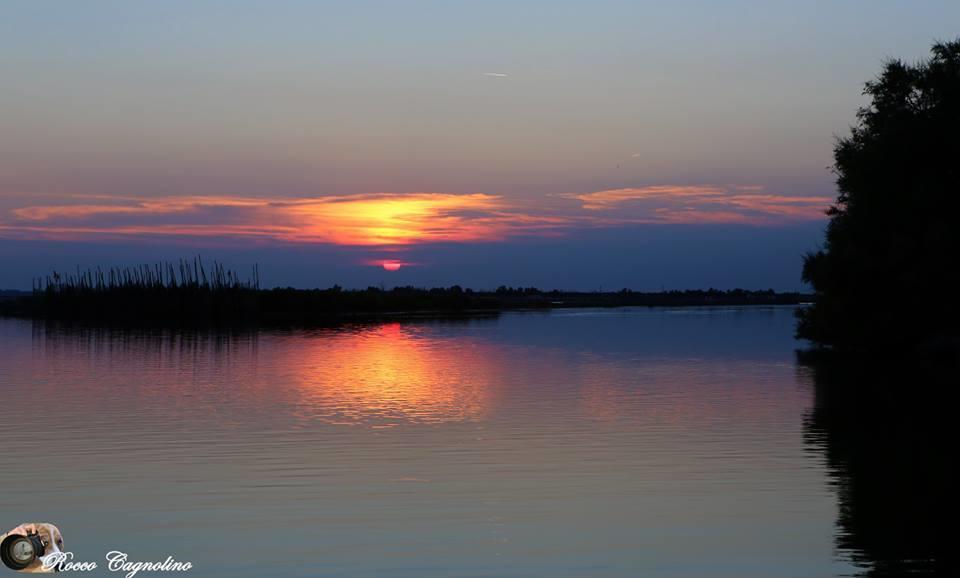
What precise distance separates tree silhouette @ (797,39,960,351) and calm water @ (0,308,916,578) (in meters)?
7.20

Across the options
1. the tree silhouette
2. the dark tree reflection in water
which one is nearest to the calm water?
the dark tree reflection in water

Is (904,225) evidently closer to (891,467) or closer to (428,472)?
(891,467)

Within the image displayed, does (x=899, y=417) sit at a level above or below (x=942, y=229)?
below

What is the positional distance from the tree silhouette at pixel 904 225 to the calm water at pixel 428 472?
23.6ft

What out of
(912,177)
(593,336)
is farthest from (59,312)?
(912,177)

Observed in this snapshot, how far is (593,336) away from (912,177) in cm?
3606

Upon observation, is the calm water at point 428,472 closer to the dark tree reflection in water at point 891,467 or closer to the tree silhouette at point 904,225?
the dark tree reflection in water at point 891,467

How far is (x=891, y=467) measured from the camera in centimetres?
2078

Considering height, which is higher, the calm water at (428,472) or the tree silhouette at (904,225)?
the tree silhouette at (904,225)

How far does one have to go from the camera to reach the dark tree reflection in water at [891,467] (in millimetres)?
14141

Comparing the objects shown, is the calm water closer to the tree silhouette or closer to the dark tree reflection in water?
the dark tree reflection in water

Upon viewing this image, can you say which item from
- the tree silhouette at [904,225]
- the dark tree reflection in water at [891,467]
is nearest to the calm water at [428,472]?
the dark tree reflection in water at [891,467]

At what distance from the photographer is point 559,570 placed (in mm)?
13359

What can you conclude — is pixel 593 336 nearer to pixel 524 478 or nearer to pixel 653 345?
pixel 653 345
